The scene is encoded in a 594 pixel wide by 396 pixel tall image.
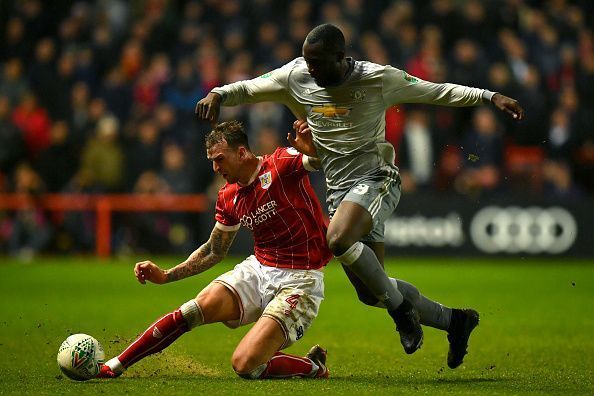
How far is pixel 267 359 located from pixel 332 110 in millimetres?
1649

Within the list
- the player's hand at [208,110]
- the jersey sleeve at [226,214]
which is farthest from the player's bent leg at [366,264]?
the player's hand at [208,110]

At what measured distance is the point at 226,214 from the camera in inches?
298

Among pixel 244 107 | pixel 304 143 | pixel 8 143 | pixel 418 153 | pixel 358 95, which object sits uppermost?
pixel 358 95

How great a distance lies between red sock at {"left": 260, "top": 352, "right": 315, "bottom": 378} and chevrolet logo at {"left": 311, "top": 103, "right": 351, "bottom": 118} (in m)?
1.58

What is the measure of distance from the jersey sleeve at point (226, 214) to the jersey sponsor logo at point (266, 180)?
9.8 inches

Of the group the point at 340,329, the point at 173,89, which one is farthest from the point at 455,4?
the point at 340,329

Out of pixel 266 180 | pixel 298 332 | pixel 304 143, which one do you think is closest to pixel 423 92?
pixel 304 143

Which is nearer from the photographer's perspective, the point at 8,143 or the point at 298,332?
the point at 298,332

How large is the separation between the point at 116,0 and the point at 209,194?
420 centimetres

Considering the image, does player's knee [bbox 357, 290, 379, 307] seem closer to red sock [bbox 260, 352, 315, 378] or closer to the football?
red sock [bbox 260, 352, 315, 378]

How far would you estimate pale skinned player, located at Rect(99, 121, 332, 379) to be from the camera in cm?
715

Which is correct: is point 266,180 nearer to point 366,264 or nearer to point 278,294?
point 278,294

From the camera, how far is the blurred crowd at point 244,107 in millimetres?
16969

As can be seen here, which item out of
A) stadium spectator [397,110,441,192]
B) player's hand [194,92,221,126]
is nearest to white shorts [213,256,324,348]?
player's hand [194,92,221,126]
